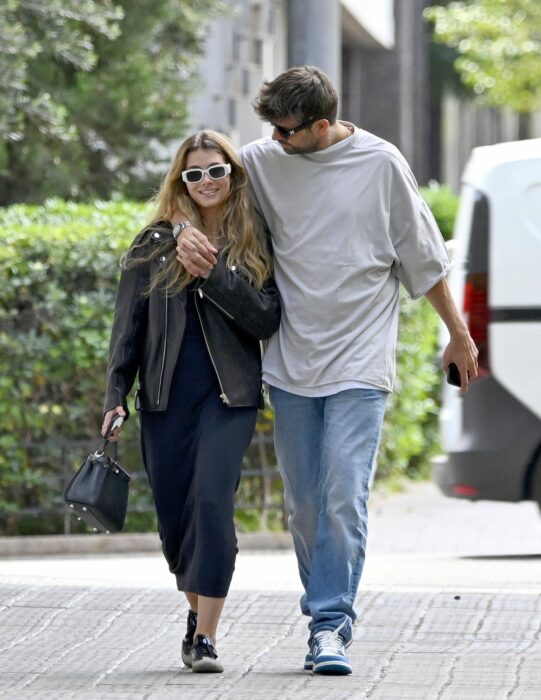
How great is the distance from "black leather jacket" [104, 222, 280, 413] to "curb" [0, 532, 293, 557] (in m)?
4.05

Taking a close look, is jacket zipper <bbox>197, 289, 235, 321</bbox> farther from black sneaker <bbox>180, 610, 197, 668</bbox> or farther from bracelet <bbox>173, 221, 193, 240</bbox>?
black sneaker <bbox>180, 610, 197, 668</bbox>

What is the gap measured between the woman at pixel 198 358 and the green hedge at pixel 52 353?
12.8 ft

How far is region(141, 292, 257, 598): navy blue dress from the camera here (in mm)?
5102

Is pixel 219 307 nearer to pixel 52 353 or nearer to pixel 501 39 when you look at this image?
pixel 52 353

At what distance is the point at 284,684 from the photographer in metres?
4.92

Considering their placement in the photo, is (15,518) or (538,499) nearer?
(538,499)

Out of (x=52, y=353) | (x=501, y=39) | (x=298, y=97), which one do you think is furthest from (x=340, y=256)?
(x=501, y=39)

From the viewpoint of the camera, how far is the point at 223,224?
202 inches

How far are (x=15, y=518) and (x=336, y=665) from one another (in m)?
4.76

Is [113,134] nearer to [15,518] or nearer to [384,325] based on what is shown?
[15,518]

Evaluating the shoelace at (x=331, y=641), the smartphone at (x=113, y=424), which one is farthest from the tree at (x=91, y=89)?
the shoelace at (x=331, y=641)

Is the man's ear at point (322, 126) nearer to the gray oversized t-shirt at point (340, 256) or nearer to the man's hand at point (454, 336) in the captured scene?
the gray oversized t-shirt at point (340, 256)

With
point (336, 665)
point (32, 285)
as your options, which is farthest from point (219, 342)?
point (32, 285)

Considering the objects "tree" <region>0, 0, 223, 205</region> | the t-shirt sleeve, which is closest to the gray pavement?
the t-shirt sleeve
